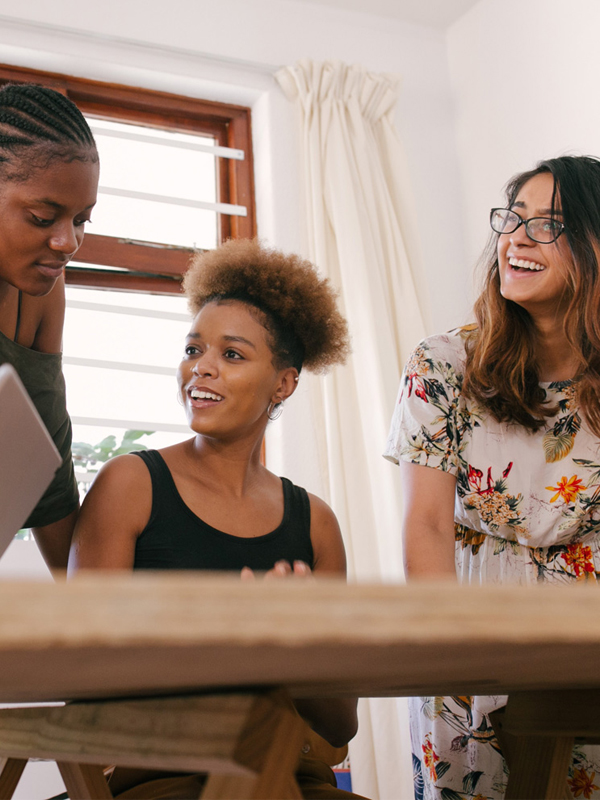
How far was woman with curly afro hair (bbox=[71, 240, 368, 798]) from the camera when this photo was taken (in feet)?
3.64

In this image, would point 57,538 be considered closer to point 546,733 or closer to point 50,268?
point 50,268

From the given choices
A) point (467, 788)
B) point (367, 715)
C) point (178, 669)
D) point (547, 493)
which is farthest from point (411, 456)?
point (367, 715)

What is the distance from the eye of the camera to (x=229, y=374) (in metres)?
1.33

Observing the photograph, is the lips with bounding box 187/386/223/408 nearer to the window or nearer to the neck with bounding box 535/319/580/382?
the neck with bounding box 535/319/580/382

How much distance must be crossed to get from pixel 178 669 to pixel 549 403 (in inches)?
41.9

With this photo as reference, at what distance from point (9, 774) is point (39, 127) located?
775 millimetres

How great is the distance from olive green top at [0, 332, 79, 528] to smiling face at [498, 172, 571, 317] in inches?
28.9

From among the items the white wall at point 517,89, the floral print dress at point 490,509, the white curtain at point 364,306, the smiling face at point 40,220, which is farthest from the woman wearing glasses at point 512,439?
the white wall at point 517,89

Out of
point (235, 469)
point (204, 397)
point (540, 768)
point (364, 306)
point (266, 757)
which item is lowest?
point (540, 768)

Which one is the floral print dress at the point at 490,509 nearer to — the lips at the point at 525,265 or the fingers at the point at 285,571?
the lips at the point at 525,265

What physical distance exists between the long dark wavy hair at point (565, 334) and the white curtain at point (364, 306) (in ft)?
3.53

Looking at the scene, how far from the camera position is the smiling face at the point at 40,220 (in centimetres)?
102

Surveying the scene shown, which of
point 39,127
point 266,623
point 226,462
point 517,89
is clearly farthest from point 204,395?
point 517,89

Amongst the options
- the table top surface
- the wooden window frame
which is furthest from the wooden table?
the wooden window frame
